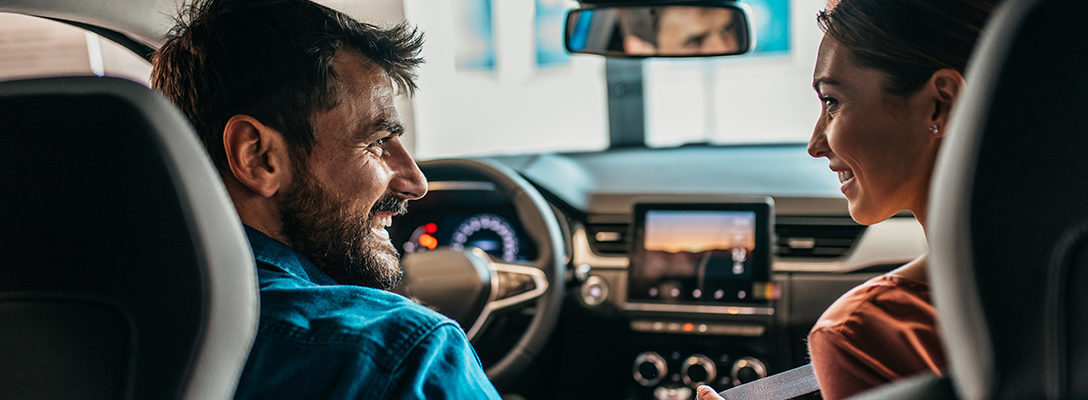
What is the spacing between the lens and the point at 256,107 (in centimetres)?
139

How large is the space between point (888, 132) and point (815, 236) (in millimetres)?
1719

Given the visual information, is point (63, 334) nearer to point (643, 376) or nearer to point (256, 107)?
point (256, 107)

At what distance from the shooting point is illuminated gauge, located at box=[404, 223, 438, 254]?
10.6ft

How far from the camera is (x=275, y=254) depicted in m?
1.38

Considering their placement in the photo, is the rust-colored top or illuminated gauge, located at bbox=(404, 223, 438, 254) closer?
the rust-colored top

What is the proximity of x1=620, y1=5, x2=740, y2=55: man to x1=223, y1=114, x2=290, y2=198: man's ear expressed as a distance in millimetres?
1225

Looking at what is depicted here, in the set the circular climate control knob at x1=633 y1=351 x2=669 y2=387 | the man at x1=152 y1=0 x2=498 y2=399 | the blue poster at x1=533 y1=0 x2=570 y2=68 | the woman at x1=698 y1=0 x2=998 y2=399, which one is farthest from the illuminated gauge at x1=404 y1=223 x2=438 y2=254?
the woman at x1=698 y1=0 x2=998 y2=399

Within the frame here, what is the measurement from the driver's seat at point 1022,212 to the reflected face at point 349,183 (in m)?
0.97

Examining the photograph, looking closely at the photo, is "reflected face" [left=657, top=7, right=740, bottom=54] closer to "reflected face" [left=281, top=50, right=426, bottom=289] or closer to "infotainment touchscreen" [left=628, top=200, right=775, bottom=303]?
"infotainment touchscreen" [left=628, top=200, right=775, bottom=303]

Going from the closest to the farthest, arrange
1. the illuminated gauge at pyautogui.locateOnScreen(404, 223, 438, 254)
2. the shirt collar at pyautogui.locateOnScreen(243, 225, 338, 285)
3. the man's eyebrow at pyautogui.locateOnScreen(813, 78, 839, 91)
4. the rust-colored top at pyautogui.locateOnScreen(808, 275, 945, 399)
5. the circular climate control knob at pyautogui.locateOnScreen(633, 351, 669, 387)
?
the rust-colored top at pyautogui.locateOnScreen(808, 275, 945, 399) < the man's eyebrow at pyautogui.locateOnScreen(813, 78, 839, 91) < the shirt collar at pyautogui.locateOnScreen(243, 225, 338, 285) < the circular climate control knob at pyautogui.locateOnScreen(633, 351, 669, 387) < the illuminated gauge at pyautogui.locateOnScreen(404, 223, 438, 254)

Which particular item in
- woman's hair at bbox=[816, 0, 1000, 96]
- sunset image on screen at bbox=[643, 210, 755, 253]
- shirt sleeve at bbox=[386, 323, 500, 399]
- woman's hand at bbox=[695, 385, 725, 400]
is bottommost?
sunset image on screen at bbox=[643, 210, 755, 253]

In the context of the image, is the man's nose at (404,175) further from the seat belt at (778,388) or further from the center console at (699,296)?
the center console at (699,296)

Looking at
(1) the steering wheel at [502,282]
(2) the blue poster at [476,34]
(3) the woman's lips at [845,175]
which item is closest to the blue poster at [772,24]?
(1) the steering wheel at [502,282]

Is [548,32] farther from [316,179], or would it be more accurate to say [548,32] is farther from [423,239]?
[316,179]
